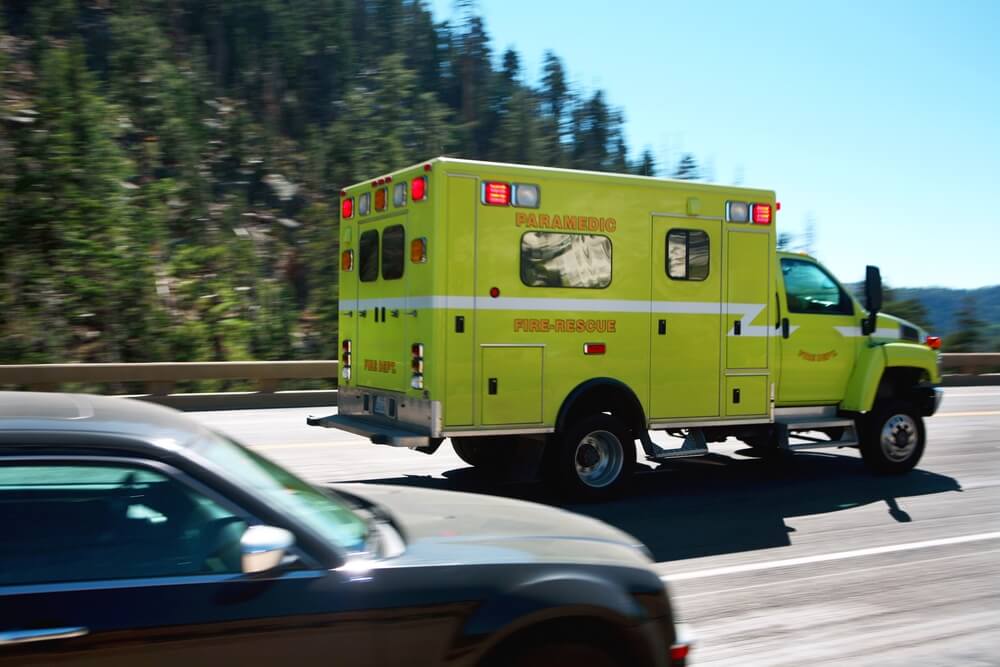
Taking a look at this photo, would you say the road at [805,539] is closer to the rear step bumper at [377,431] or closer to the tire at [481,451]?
the tire at [481,451]

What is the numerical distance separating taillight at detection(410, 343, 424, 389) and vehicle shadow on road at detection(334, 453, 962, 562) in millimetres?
1387

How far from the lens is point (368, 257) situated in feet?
30.6

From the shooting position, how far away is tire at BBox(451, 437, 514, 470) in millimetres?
9805

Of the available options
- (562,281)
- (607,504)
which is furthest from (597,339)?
(607,504)

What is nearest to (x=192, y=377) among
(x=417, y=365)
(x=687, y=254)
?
(x=417, y=365)

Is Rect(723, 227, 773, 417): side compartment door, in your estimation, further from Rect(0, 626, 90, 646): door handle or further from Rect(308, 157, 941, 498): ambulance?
Rect(0, 626, 90, 646): door handle

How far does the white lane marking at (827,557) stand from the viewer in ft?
20.9

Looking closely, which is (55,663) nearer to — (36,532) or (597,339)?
(36,532)

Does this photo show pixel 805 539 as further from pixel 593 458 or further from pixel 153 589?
pixel 153 589

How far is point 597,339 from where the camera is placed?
8648mm

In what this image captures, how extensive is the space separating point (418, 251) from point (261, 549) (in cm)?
544

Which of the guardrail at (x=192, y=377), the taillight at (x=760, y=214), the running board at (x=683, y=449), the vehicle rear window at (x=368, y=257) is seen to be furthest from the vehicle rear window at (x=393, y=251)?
the guardrail at (x=192, y=377)

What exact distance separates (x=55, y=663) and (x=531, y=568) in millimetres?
1460

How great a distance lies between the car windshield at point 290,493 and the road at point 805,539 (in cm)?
218
